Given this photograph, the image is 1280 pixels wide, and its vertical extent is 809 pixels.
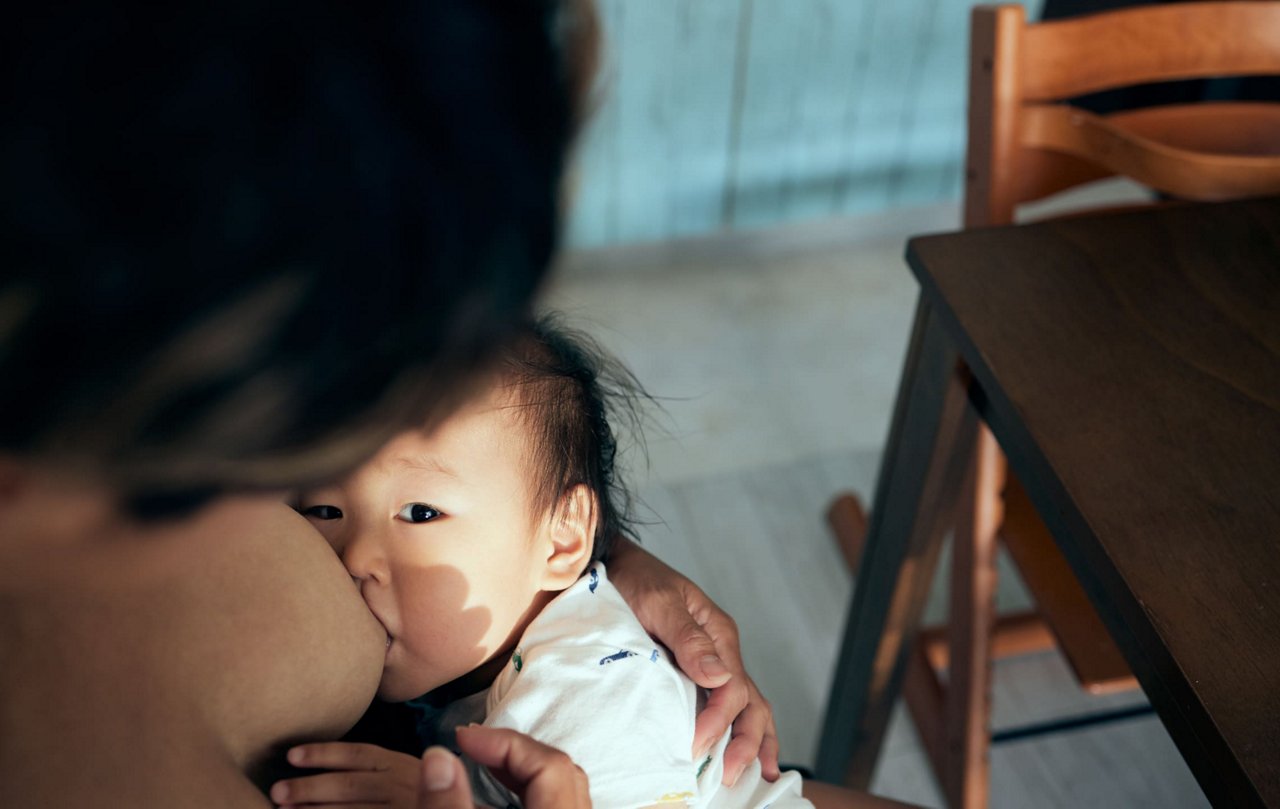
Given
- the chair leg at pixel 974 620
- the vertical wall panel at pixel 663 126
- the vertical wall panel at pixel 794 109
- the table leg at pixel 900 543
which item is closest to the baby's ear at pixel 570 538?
the table leg at pixel 900 543

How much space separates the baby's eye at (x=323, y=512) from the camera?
60cm

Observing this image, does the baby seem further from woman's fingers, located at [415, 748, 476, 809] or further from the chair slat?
the chair slat

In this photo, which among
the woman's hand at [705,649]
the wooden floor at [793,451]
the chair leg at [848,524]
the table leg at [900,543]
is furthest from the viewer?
the chair leg at [848,524]

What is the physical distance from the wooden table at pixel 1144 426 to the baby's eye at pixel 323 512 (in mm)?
435

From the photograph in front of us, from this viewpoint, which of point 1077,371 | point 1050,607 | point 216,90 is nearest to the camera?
point 216,90

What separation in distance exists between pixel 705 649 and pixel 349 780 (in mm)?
281

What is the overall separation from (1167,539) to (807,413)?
53.9 inches

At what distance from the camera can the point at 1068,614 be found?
3.49 ft

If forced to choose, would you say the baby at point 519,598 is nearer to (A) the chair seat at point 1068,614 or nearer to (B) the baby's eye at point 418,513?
(B) the baby's eye at point 418,513

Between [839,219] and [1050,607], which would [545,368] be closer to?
[1050,607]

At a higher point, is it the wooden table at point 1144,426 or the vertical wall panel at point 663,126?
the wooden table at point 1144,426

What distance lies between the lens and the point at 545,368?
0.65 meters

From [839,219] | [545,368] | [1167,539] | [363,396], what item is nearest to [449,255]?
[363,396]

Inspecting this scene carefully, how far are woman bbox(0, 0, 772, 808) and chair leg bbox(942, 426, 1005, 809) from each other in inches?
33.8
